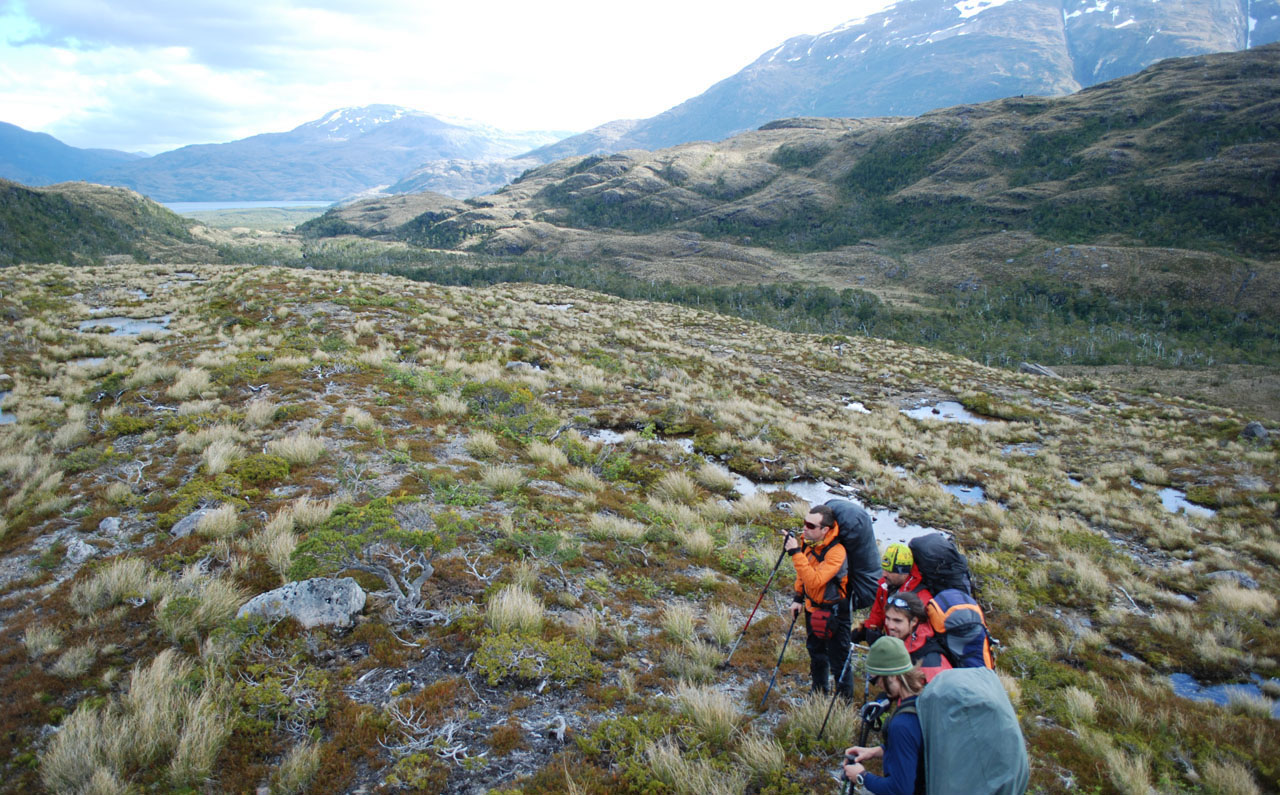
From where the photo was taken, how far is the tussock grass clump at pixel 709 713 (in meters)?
4.75

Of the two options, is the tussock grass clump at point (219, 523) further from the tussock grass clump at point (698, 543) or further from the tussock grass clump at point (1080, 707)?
the tussock grass clump at point (1080, 707)

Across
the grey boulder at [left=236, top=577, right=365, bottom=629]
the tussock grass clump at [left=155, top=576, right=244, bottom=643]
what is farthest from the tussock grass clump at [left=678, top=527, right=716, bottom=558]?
the tussock grass clump at [left=155, top=576, right=244, bottom=643]

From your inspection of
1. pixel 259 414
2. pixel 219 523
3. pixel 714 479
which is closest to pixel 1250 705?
pixel 714 479

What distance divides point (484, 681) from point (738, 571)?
4605 mm

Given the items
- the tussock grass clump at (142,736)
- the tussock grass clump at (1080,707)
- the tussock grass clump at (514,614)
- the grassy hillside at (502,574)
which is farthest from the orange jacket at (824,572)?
the tussock grass clump at (142,736)

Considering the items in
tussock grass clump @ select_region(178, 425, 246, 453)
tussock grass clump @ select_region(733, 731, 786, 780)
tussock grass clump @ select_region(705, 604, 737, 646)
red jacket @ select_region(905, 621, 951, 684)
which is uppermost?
tussock grass clump @ select_region(178, 425, 246, 453)

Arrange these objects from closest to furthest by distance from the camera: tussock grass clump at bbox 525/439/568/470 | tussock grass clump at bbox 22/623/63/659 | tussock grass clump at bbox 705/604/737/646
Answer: tussock grass clump at bbox 22/623/63/659 → tussock grass clump at bbox 705/604/737/646 → tussock grass clump at bbox 525/439/568/470

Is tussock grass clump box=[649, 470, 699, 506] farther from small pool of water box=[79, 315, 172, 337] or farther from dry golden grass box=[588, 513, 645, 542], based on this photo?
small pool of water box=[79, 315, 172, 337]

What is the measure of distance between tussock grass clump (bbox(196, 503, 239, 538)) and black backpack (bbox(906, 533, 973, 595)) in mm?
8555

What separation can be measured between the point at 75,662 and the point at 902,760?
7.08m

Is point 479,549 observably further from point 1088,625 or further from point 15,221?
point 15,221

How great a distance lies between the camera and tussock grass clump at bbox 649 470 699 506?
1128 centimetres

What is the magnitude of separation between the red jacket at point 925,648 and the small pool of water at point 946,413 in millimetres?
20618

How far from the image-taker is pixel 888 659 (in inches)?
137
